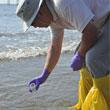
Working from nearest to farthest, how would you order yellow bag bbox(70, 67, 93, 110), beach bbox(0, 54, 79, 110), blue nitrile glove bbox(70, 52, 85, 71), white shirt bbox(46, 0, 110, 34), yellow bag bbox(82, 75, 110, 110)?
1. white shirt bbox(46, 0, 110, 34)
2. blue nitrile glove bbox(70, 52, 85, 71)
3. yellow bag bbox(82, 75, 110, 110)
4. yellow bag bbox(70, 67, 93, 110)
5. beach bbox(0, 54, 79, 110)

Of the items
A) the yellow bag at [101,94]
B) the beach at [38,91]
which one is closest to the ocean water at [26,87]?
the beach at [38,91]

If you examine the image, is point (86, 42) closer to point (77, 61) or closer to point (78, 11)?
point (77, 61)

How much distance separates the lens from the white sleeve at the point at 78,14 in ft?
9.84

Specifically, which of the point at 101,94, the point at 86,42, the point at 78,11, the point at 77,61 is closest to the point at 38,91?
the point at 101,94

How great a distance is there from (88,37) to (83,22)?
6.3 inches

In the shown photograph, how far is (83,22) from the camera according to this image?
3.06 metres

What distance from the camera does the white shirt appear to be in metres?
3.00

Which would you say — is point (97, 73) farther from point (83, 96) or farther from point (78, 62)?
point (83, 96)

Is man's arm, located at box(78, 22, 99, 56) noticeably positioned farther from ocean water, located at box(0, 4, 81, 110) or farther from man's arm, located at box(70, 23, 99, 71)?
ocean water, located at box(0, 4, 81, 110)

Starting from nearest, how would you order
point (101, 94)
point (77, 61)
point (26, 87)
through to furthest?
point (77, 61), point (101, 94), point (26, 87)

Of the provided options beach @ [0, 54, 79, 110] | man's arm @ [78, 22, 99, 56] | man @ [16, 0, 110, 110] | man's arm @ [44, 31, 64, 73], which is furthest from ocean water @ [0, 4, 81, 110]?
man's arm @ [78, 22, 99, 56]

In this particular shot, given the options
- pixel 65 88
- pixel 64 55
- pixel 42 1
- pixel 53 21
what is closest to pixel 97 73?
pixel 53 21

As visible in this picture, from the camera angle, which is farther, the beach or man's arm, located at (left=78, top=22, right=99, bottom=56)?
the beach

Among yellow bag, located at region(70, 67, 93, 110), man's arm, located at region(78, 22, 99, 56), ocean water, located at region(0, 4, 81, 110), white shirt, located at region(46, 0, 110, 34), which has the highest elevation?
white shirt, located at region(46, 0, 110, 34)
